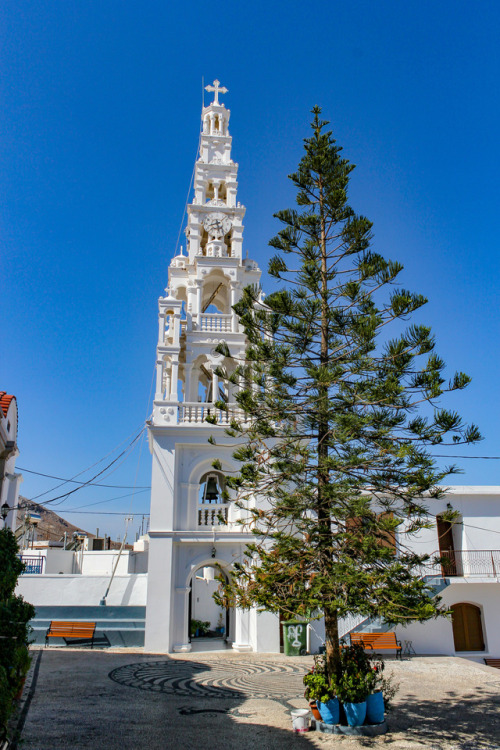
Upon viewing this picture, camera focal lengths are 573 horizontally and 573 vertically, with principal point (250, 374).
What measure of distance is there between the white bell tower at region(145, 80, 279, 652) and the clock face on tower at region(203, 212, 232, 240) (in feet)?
0.12

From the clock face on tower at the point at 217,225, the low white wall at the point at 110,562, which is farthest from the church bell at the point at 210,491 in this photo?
the clock face on tower at the point at 217,225

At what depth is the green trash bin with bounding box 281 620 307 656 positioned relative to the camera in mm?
15844

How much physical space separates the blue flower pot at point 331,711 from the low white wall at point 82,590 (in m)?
10.6

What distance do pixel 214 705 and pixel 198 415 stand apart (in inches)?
351

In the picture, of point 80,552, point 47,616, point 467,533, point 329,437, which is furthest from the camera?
point 80,552

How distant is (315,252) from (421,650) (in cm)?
1336

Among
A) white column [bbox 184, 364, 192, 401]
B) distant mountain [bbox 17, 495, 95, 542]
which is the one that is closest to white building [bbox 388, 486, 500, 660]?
white column [bbox 184, 364, 192, 401]

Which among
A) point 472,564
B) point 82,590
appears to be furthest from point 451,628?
point 82,590

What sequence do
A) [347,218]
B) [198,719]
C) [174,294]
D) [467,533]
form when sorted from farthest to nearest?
1. [174,294]
2. [467,533]
3. [347,218]
4. [198,719]

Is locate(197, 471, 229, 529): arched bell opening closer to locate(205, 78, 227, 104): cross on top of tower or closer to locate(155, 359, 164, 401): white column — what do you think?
locate(155, 359, 164, 401): white column

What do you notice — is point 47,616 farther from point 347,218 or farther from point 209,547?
point 347,218

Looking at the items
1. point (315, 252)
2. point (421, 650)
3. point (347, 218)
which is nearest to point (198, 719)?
point (315, 252)

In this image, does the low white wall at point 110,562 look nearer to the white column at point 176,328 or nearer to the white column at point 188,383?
the white column at point 188,383

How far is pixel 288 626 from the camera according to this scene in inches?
630
